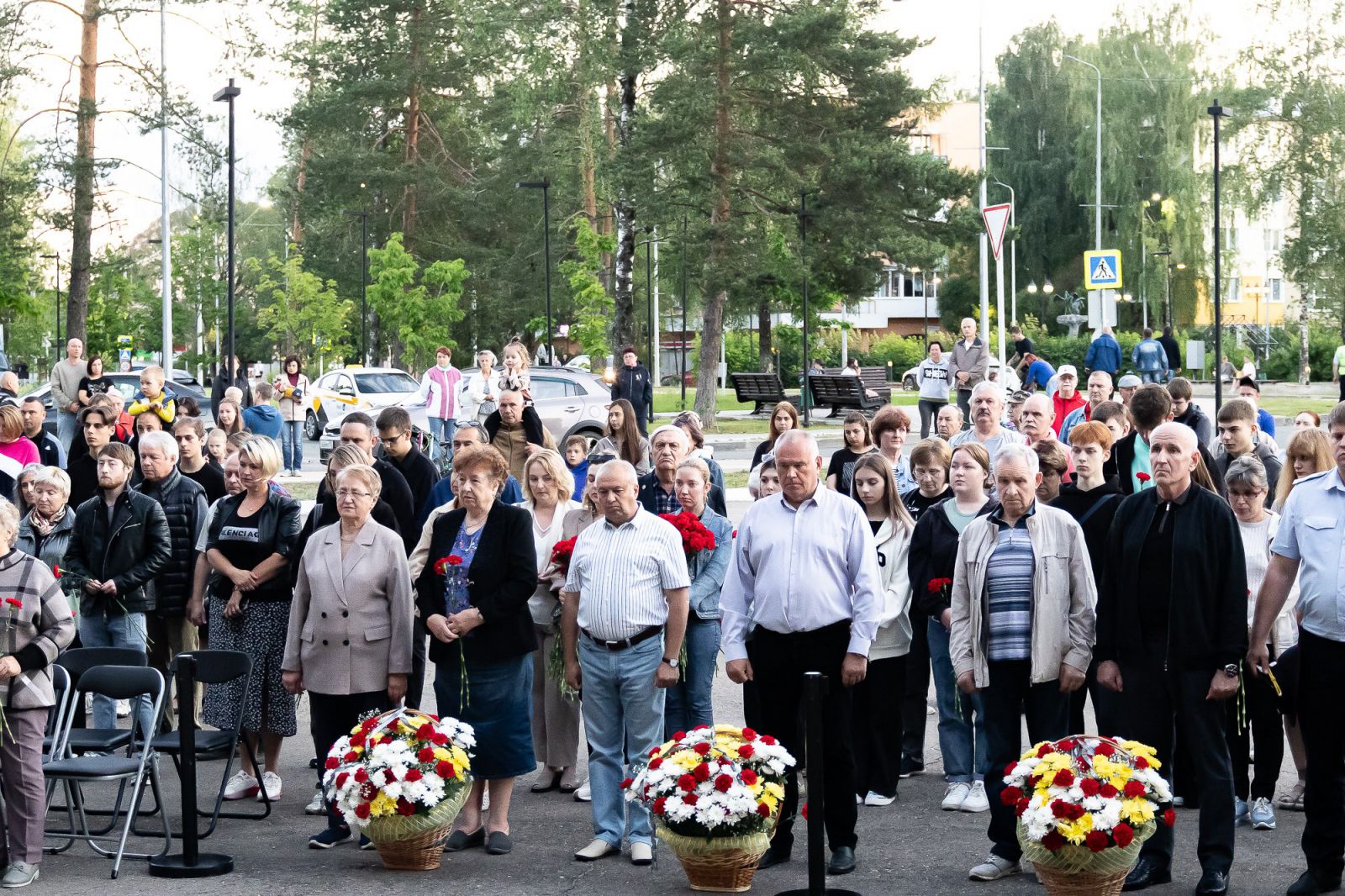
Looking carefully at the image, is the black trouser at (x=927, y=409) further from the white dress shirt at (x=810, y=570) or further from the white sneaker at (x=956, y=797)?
the white dress shirt at (x=810, y=570)

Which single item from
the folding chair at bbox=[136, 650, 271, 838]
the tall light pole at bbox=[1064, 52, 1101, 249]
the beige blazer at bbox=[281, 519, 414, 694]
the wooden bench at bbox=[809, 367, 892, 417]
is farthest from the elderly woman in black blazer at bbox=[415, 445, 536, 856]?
the tall light pole at bbox=[1064, 52, 1101, 249]

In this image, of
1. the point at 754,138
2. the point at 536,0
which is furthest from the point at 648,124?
the point at 536,0

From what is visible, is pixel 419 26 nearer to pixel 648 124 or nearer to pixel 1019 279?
pixel 648 124

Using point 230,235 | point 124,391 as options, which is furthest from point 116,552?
point 124,391

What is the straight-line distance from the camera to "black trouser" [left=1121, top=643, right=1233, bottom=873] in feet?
21.8

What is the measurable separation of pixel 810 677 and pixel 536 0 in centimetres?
3993

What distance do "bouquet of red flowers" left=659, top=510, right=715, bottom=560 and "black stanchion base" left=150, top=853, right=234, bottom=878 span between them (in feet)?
8.51

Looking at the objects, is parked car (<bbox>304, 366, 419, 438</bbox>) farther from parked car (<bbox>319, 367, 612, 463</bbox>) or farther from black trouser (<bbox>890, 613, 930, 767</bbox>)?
black trouser (<bbox>890, 613, 930, 767</bbox>)

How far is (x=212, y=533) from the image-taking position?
878 centimetres

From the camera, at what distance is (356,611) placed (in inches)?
304

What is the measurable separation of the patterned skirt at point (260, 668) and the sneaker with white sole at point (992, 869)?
3.63 meters

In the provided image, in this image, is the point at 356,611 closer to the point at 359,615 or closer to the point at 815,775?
the point at 359,615

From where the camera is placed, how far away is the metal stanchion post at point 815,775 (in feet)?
21.3

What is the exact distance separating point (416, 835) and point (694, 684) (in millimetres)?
1654
